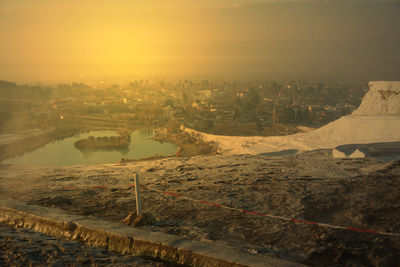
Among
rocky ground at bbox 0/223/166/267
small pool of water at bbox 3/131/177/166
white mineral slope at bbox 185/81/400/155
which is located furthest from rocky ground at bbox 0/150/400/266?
small pool of water at bbox 3/131/177/166

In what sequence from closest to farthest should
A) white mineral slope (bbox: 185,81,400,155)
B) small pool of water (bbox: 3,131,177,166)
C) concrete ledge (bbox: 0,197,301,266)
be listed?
concrete ledge (bbox: 0,197,301,266), white mineral slope (bbox: 185,81,400,155), small pool of water (bbox: 3,131,177,166)

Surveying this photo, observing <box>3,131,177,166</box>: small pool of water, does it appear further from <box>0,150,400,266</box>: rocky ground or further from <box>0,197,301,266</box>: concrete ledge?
<box>0,197,301,266</box>: concrete ledge

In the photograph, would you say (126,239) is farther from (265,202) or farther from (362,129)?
(362,129)

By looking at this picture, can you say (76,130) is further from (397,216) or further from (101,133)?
(397,216)

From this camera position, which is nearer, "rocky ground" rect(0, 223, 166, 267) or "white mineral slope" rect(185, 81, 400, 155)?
"rocky ground" rect(0, 223, 166, 267)

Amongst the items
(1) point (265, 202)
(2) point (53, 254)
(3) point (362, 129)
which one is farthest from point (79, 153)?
(2) point (53, 254)

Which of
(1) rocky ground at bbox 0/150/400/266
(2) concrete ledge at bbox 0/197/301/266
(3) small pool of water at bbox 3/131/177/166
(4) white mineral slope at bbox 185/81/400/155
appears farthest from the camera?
(3) small pool of water at bbox 3/131/177/166
